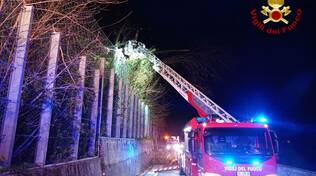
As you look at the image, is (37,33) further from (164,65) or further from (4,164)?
(164,65)

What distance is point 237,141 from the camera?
8758 mm

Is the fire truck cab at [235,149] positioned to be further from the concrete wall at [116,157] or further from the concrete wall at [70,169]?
the concrete wall at [70,169]

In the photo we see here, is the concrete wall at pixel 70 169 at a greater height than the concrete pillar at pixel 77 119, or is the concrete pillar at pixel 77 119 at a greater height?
the concrete pillar at pixel 77 119

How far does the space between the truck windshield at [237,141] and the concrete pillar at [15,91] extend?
5.31m

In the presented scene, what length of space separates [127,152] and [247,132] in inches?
248

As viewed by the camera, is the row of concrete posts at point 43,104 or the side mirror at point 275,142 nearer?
the row of concrete posts at point 43,104

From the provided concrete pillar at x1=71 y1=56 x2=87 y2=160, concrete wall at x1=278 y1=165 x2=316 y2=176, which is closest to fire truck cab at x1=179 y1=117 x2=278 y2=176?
concrete pillar at x1=71 y1=56 x2=87 y2=160

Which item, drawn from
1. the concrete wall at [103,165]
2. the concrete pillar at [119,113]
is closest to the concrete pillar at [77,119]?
the concrete wall at [103,165]

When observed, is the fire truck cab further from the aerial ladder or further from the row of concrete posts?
the aerial ladder

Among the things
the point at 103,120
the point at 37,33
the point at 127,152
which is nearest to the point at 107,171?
the point at 103,120

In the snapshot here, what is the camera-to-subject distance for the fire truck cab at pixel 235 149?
808cm

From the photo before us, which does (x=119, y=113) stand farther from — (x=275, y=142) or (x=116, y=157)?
(x=275, y=142)

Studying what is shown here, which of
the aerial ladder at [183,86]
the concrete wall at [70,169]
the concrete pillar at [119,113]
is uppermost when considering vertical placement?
the aerial ladder at [183,86]

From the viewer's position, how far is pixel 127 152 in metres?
13.6
